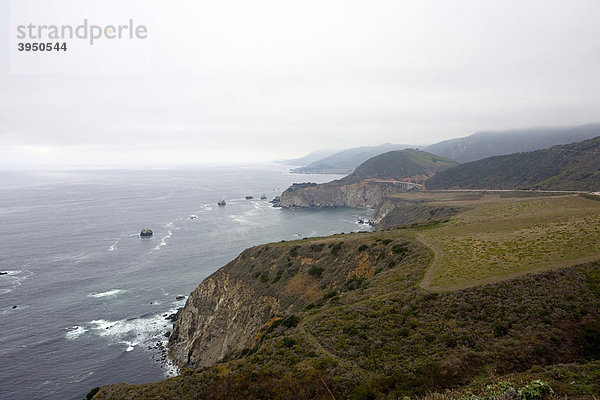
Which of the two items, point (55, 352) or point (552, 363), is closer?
point (552, 363)

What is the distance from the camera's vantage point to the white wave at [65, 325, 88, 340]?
54.8 metres

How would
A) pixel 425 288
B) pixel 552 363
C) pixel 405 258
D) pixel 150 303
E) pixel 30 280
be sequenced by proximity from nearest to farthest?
pixel 552 363 < pixel 425 288 < pixel 405 258 < pixel 150 303 < pixel 30 280

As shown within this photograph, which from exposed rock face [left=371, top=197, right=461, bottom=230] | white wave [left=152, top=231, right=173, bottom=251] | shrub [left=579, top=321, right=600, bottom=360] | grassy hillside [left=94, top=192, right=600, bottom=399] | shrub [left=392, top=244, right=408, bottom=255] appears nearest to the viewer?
grassy hillside [left=94, top=192, right=600, bottom=399]

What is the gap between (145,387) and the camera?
2444 cm

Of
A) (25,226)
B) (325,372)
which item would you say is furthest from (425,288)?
(25,226)

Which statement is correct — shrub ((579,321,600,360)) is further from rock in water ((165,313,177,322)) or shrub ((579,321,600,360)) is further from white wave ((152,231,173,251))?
white wave ((152,231,173,251))

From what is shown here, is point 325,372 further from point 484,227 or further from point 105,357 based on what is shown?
point 105,357

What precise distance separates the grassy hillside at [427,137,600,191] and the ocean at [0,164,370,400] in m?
67.4

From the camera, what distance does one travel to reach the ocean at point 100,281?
155ft

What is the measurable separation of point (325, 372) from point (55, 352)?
52629mm

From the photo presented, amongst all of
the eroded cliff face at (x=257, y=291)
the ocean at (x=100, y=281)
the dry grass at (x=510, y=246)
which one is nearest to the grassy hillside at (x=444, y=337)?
the dry grass at (x=510, y=246)

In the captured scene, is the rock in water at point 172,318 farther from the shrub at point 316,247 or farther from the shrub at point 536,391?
the shrub at point 536,391

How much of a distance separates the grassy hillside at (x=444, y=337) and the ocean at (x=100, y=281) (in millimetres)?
28601

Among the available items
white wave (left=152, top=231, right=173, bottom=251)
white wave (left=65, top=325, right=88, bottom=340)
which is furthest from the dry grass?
white wave (left=152, top=231, right=173, bottom=251)
